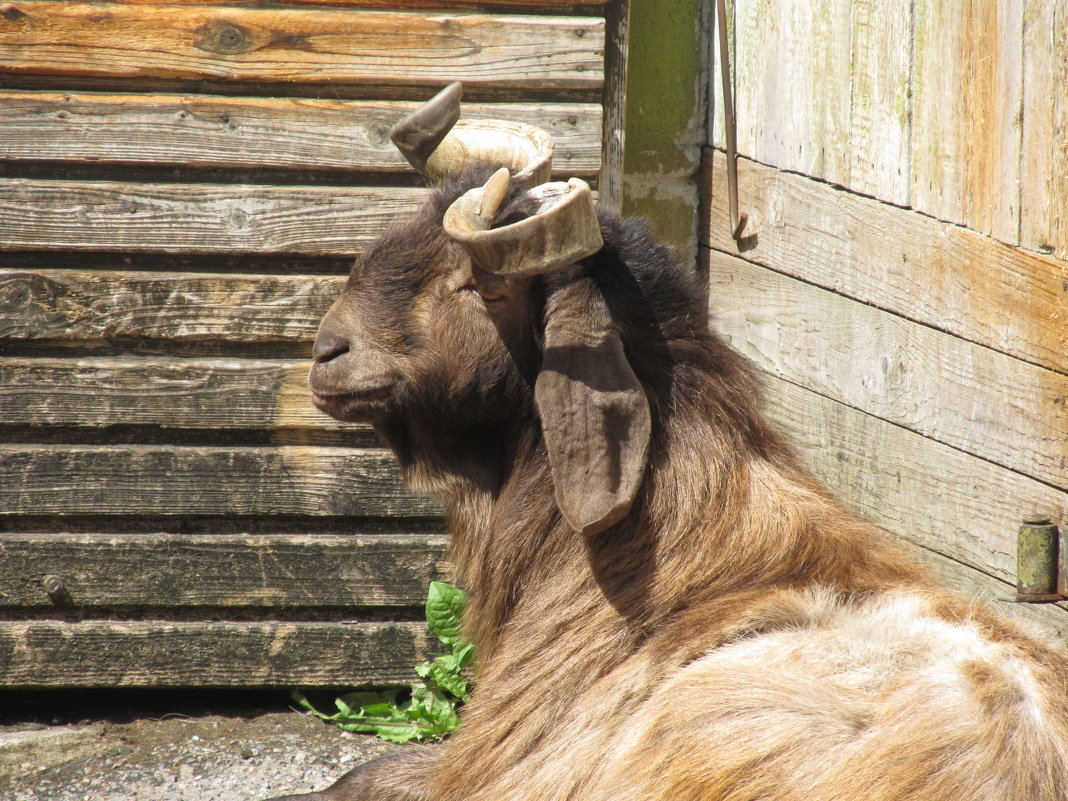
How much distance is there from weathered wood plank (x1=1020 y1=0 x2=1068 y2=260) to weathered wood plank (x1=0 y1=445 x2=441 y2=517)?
2751 millimetres

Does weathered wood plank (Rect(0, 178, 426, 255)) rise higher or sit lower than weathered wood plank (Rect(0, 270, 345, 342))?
higher

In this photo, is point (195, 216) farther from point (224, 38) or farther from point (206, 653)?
point (206, 653)

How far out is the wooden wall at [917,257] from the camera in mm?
2955

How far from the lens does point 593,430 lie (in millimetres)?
2783

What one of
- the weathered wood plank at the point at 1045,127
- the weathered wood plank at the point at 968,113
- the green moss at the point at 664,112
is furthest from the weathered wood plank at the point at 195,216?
the weathered wood plank at the point at 1045,127

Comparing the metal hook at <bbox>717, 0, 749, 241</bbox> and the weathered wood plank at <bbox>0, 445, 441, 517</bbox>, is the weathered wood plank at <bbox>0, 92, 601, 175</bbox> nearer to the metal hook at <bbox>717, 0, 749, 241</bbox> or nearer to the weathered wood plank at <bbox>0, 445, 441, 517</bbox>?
the metal hook at <bbox>717, 0, 749, 241</bbox>

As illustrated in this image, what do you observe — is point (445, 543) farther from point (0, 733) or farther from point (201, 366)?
point (0, 733)

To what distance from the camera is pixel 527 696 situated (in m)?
3.01

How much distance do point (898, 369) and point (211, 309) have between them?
8.82 feet

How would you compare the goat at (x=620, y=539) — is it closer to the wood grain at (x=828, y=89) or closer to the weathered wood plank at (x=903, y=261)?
the weathered wood plank at (x=903, y=261)

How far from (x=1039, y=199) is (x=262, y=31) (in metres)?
2.91

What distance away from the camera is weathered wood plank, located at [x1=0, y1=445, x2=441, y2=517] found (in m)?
4.65

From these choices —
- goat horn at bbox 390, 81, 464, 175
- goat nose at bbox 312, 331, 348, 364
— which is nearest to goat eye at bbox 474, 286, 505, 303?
goat nose at bbox 312, 331, 348, 364

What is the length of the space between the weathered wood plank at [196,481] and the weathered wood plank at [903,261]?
6.15 ft
